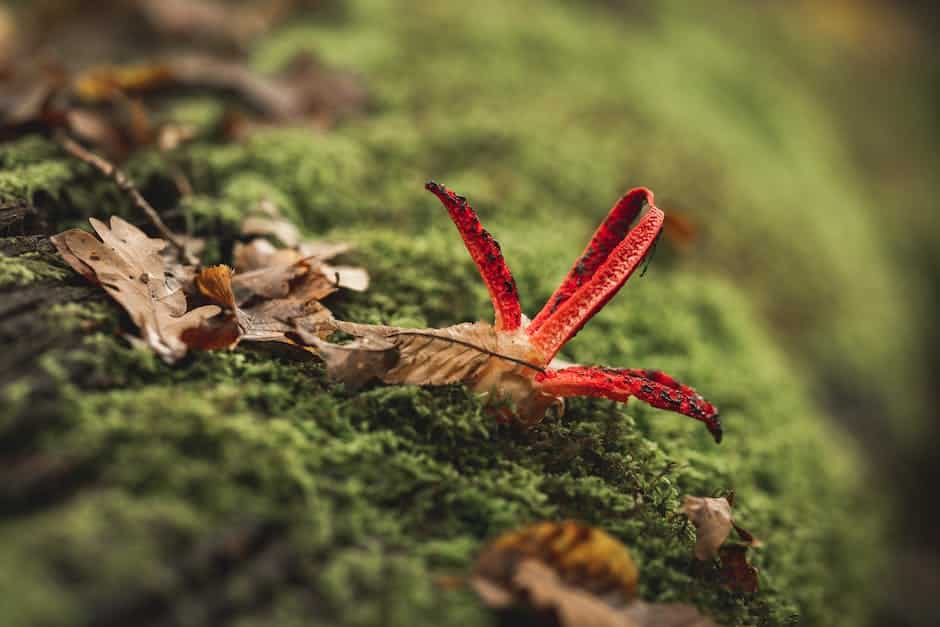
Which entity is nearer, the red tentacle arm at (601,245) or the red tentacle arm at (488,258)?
the red tentacle arm at (488,258)

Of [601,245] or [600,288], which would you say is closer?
[600,288]

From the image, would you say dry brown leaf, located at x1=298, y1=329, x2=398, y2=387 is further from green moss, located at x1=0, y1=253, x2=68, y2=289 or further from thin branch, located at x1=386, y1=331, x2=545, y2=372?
green moss, located at x1=0, y1=253, x2=68, y2=289

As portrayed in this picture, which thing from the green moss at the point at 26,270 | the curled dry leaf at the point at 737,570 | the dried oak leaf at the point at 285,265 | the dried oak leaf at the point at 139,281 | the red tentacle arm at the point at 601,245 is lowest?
the green moss at the point at 26,270

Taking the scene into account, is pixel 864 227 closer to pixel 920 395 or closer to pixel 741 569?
pixel 920 395

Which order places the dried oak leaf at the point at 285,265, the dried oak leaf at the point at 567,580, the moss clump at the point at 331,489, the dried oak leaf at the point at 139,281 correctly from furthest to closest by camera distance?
the dried oak leaf at the point at 285,265 < the dried oak leaf at the point at 139,281 < the dried oak leaf at the point at 567,580 < the moss clump at the point at 331,489

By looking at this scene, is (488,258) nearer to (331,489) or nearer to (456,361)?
(456,361)

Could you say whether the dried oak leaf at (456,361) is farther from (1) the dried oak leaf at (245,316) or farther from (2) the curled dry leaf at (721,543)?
(2) the curled dry leaf at (721,543)

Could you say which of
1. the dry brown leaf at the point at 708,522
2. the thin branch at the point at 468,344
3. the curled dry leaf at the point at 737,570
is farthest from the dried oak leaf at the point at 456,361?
the curled dry leaf at the point at 737,570

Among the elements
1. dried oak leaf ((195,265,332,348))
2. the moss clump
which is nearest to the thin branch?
the moss clump

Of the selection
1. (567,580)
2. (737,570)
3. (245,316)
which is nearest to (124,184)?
(245,316)
